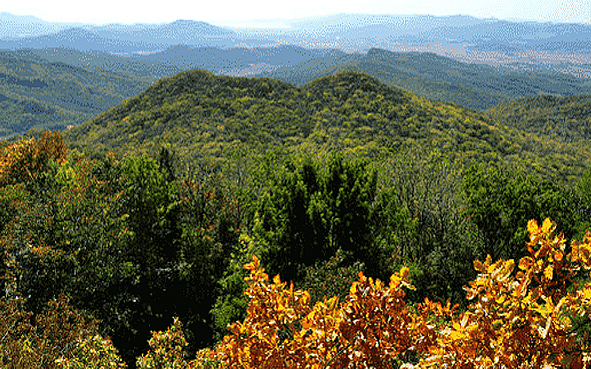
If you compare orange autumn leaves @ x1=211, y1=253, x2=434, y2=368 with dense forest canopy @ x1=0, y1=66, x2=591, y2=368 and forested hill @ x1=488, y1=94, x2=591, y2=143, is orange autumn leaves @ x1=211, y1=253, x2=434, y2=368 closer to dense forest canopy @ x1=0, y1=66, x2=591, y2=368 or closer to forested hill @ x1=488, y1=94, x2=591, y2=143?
dense forest canopy @ x1=0, y1=66, x2=591, y2=368

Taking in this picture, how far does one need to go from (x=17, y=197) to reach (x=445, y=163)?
26.7m

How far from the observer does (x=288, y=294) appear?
141 inches

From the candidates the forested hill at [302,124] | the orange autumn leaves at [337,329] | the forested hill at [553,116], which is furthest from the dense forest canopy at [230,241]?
the forested hill at [553,116]

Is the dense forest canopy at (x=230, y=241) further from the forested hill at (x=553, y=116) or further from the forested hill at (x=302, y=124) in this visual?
the forested hill at (x=553, y=116)

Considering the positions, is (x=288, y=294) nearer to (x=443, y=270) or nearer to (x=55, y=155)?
(x=443, y=270)

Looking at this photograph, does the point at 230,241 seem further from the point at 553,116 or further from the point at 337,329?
the point at 553,116

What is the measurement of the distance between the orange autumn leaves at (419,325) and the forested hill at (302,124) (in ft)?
115

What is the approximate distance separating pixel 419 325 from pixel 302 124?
55635 mm

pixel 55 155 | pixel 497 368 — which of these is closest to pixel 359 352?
pixel 497 368

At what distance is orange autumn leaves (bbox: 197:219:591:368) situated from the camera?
2.65m

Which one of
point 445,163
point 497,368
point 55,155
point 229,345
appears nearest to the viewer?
point 497,368

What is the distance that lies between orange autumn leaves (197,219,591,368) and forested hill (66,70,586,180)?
115 feet

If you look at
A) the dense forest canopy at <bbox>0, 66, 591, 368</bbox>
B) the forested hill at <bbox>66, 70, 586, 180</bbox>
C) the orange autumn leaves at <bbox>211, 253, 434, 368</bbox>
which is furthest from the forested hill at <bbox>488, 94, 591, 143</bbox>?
the orange autumn leaves at <bbox>211, 253, 434, 368</bbox>

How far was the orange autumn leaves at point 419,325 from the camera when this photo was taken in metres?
2.65
